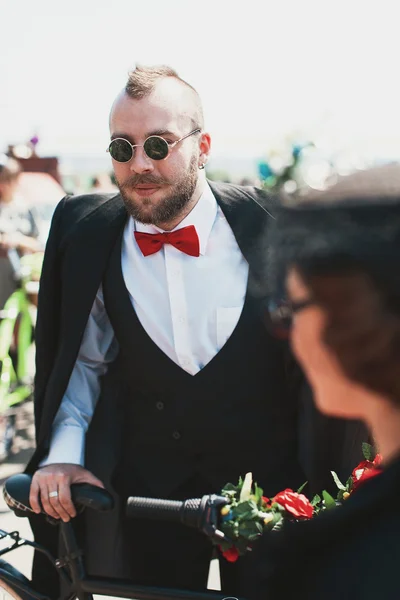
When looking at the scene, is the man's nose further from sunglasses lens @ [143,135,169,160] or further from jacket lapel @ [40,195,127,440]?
jacket lapel @ [40,195,127,440]

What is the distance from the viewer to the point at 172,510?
181 centimetres

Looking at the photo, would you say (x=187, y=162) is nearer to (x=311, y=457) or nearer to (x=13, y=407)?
(x=311, y=457)

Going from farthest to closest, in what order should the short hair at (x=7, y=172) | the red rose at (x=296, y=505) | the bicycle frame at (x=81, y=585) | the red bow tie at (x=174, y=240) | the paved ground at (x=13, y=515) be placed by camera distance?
the short hair at (x=7, y=172) → the paved ground at (x=13, y=515) → the red bow tie at (x=174, y=240) → the bicycle frame at (x=81, y=585) → the red rose at (x=296, y=505)

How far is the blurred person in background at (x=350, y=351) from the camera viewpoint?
83 centimetres

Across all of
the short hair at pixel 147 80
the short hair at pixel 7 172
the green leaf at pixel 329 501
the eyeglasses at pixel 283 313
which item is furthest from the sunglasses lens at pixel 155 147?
the short hair at pixel 7 172

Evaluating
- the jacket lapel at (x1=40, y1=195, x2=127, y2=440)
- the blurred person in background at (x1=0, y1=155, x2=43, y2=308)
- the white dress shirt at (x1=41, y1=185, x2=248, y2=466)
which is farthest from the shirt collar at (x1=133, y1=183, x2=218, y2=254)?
the blurred person in background at (x1=0, y1=155, x2=43, y2=308)

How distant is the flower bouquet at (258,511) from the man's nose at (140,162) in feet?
3.02

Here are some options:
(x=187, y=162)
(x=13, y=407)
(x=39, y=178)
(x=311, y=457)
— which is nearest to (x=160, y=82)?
(x=187, y=162)

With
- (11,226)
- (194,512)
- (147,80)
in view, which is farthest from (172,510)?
(11,226)

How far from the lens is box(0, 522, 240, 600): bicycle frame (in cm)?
194

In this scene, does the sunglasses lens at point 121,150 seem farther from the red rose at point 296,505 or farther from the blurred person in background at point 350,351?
the blurred person in background at point 350,351

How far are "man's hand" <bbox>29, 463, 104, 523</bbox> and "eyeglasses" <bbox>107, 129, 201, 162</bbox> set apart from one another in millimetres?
894

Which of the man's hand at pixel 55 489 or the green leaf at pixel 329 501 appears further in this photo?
the man's hand at pixel 55 489

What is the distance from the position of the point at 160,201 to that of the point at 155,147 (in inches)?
6.1
